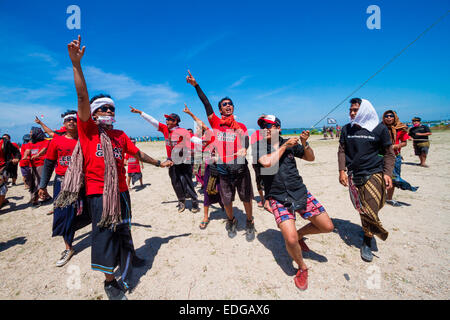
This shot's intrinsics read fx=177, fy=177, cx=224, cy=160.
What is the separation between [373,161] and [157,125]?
15.4ft

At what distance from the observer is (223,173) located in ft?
11.4

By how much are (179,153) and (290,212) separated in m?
A: 3.47

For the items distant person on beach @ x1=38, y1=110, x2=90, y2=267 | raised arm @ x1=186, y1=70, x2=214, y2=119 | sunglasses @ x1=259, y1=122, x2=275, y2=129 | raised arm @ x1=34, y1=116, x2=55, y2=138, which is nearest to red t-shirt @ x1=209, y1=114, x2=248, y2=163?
raised arm @ x1=186, y1=70, x2=214, y2=119

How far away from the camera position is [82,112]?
182 cm

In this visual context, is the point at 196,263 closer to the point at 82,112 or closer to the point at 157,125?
the point at 82,112

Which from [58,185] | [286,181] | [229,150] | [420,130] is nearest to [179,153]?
[229,150]

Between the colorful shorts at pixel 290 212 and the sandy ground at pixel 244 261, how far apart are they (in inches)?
35.4

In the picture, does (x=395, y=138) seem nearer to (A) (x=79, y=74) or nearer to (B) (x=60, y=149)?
(A) (x=79, y=74)

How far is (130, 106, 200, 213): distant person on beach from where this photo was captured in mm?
4844

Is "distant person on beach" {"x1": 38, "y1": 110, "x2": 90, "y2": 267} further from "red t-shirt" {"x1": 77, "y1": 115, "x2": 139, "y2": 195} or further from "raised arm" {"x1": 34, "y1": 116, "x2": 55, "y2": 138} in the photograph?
"raised arm" {"x1": 34, "y1": 116, "x2": 55, "y2": 138}

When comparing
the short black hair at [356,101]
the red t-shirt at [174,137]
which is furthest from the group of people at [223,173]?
the red t-shirt at [174,137]

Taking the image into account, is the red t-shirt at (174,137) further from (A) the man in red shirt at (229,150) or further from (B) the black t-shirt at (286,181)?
(B) the black t-shirt at (286,181)

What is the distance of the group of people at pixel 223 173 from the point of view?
2.11 meters
